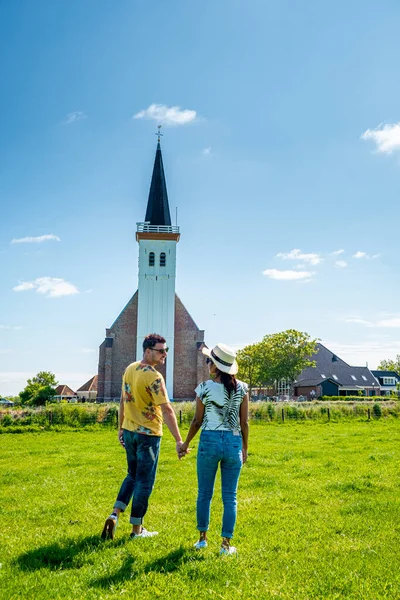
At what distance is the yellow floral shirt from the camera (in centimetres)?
524

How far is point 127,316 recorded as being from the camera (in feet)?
148

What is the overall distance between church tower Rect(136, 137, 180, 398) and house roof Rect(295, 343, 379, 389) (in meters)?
27.4

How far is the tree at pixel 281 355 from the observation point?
56.1 m

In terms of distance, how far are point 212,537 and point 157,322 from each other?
39159 mm

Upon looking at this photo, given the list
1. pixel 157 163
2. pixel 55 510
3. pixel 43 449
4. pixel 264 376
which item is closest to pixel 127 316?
pixel 157 163

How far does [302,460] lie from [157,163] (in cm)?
4150

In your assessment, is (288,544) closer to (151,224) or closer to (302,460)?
(302,460)

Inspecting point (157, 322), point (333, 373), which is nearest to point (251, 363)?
point (333, 373)

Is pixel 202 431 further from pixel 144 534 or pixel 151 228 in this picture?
pixel 151 228

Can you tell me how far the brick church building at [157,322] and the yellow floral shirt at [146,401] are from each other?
3699cm

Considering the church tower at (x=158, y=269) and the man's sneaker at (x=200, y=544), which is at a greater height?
the church tower at (x=158, y=269)

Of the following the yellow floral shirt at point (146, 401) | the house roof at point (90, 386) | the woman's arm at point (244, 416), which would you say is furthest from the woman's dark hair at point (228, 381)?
the house roof at point (90, 386)

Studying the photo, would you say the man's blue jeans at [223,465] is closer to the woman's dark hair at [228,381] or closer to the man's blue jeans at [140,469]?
the woman's dark hair at [228,381]

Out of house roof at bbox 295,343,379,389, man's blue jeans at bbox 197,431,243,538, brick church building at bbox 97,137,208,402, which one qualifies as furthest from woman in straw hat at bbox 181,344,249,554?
house roof at bbox 295,343,379,389
